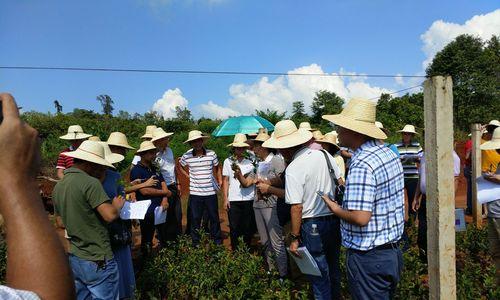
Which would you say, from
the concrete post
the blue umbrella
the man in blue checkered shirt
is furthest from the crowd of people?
the blue umbrella

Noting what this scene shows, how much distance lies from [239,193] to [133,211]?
2.10 meters

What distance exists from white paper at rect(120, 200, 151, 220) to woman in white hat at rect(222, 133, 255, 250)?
179 centimetres

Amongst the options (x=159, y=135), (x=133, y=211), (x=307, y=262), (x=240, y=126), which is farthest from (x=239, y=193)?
(x=240, y=126)

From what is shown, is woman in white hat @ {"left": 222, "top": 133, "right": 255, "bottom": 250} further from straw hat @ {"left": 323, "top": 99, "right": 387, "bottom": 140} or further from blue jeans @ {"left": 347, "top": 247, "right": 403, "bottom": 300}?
blue jeans @ {"left": 347, "top": 247, "right": 403, "bottom": 300}

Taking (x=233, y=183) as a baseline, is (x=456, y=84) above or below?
above

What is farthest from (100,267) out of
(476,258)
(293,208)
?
(476,258)

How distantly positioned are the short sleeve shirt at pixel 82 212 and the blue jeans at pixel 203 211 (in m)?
2.78

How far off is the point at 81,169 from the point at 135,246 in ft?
12.7

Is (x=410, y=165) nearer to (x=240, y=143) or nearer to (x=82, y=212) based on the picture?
(x=240, y=143)

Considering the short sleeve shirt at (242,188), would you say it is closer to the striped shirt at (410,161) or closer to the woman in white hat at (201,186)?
the woman in white hat at (201,186)

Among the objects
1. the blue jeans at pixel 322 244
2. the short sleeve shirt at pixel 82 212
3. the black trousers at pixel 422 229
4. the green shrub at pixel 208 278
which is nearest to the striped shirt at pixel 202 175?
the green shrub at pixel 208 278

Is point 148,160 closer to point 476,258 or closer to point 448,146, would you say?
point 448,146

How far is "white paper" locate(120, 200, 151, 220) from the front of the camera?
3555mm

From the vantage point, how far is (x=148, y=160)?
4.91 meters
